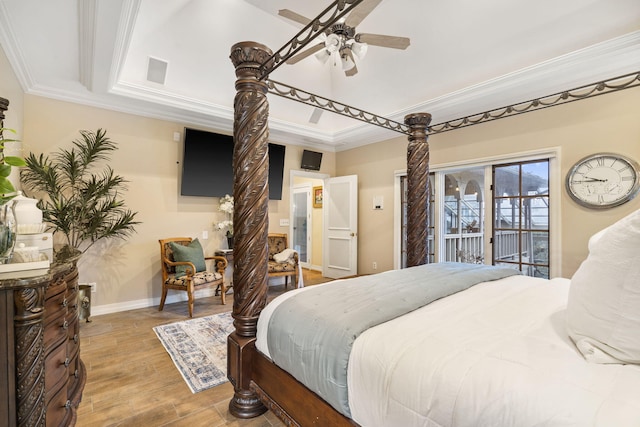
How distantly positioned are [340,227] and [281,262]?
1.59 m

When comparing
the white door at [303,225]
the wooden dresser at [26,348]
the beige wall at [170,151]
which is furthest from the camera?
the white door at [303,225]

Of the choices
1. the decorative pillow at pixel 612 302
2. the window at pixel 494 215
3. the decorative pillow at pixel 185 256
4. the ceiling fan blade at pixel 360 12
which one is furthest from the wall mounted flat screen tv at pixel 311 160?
the decorative pillow at pixel 612 302

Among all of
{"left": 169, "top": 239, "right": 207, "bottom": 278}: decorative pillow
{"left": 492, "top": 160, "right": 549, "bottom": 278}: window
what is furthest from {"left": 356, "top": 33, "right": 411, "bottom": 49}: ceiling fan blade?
{"left": 169, "top": 239, "right": 207, "bottom": 278}: decorative pillow

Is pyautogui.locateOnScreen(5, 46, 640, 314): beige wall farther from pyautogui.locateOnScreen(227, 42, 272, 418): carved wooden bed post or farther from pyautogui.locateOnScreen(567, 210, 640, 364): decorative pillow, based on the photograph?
pyautogui.locateOnScreen(567, 210, 640, 364): decorative pillow

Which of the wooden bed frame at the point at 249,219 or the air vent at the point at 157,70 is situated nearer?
the wooden bed frame at the point at 249,219

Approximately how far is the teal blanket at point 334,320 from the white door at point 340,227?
376cm

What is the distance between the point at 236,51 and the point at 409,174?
75.7 inches

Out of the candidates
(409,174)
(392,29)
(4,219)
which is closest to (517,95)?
(392,29)

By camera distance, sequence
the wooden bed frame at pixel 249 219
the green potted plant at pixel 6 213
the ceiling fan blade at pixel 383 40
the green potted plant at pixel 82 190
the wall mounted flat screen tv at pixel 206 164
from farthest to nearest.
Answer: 1. the wall mounted flat screen tv at pixel 206 164
2. the green potted plant at pixel 82 190
3. the ceiling fan blade at pixel 383 40
4. the wooden bed frame at pixel 249 219
5. the green potted plant at pixel 6 213

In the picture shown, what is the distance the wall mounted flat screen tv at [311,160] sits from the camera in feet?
18.9

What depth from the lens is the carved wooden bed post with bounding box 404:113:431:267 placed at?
9.53 feet

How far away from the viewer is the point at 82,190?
3.50m

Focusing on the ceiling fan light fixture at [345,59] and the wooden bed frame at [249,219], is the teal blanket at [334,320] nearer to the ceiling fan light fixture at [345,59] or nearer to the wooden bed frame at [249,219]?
the wooden bed frame at [249,219]

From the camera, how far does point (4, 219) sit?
1.25m
